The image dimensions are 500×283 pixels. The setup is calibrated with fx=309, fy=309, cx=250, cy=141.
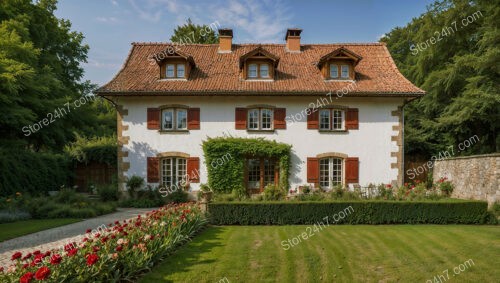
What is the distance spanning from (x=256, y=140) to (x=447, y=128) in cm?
1351

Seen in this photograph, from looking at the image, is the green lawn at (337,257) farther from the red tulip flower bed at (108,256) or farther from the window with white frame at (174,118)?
the window with white frame at (174,118)

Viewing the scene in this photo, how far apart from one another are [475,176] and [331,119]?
20.9 ft

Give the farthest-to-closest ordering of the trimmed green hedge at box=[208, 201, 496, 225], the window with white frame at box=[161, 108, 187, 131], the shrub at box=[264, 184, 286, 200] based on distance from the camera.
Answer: the window with white frame at box=[161, 108, 187, 131] < the shrub at box=[264, 184, 286, 200] < the trimmed green hedge at box=[208, 201, 496, 225]

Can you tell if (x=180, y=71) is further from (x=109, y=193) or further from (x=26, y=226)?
(x=26, y=226)

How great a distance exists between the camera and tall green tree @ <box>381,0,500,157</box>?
1781 cm

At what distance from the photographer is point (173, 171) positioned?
15.5 meters

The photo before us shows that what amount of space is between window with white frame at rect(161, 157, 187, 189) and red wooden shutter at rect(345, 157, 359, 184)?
8027 mm

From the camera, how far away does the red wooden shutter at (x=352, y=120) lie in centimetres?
1538

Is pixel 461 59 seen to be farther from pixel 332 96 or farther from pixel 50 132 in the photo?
pixel 50 132

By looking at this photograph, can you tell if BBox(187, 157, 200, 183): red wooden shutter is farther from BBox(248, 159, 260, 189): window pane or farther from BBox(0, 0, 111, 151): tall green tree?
BBox(0, 0, 111, 151): tall green tree

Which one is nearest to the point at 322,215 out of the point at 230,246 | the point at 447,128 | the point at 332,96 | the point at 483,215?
the point at 230,246

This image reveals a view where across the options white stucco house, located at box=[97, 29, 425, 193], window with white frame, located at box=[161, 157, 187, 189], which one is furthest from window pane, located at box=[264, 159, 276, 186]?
window with white frame, located at box=[161, 157, 187, 189]

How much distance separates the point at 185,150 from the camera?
15.4 meters

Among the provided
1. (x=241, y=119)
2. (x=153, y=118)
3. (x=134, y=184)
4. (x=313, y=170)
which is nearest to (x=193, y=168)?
(x=134, y=184)
